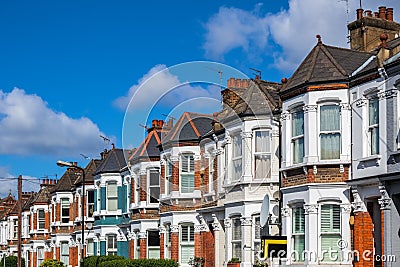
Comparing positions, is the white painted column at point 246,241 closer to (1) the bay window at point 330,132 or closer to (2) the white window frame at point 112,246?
(1) the bay window at point 330,132

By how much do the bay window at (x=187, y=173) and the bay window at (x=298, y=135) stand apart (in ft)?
31.6

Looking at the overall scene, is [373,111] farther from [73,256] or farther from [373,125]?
[73,256]

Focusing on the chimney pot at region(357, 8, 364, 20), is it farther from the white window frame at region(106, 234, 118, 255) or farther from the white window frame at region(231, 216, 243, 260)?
the white window frame at region(106, 234, 118, 255)

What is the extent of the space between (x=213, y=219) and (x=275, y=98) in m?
6.57

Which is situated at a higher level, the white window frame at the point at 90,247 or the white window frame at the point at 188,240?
the white window frame at the point at 188,240

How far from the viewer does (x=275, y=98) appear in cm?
3030

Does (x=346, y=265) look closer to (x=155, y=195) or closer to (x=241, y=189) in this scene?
(x=241, y=189)

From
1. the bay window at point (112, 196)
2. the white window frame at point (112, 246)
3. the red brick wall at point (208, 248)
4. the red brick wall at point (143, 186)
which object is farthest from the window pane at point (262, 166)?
the white window frame at point (112, 246)

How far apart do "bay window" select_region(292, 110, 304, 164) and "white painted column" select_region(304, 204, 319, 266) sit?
6.33 ft

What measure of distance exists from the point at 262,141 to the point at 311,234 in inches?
216

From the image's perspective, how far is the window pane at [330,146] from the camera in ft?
83.3

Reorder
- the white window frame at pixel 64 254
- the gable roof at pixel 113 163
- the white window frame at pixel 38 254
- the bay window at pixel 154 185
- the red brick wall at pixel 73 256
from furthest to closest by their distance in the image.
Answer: the white window frame at pixel 38 254, the white window frame at pixel 64 254, the red brick wall at pixel 73 256, the gable roof at pixel 113 163, the bay window at pixel 154 185

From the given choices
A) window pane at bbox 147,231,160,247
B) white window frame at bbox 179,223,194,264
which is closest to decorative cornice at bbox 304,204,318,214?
white window frame at bbox 179,223,194,264

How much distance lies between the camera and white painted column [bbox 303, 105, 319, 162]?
25516 millimetres
